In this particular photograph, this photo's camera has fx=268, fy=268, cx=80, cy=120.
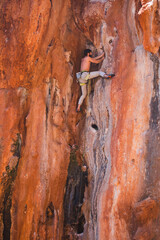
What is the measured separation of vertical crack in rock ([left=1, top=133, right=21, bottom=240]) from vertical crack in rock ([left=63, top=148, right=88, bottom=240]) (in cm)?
112

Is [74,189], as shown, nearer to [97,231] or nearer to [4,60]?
[97,231]

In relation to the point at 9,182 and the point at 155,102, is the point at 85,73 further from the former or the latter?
the point at 9,182

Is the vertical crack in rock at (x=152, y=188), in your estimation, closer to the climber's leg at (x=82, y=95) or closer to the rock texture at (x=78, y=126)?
the rock texture at (x=78, y=126)

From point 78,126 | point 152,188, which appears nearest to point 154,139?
point 152,188

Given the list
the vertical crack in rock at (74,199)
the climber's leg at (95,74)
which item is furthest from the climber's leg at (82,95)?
the vertical crack in rock at (74,199)

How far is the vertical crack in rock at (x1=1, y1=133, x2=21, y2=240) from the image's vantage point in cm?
505

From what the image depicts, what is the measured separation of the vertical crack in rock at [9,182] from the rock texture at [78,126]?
0.06ft

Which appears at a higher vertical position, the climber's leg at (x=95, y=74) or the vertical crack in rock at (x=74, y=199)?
the climber's leg at (x=95, y=74)

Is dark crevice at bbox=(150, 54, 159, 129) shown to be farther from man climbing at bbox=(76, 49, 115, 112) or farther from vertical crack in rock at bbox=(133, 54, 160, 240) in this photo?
man climbing at bbox=(76, 49, 115, 112)

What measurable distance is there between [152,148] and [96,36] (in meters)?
2.88

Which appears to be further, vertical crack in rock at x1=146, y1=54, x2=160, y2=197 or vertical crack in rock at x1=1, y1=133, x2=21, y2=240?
vertical crack in rock at x1=1, y1=133, x2=21, y2=240

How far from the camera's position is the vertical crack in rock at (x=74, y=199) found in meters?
5.45

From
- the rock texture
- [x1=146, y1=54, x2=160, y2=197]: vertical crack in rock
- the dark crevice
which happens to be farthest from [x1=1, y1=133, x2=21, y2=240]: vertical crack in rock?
the dark crevice

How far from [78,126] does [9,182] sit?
6.18ft
